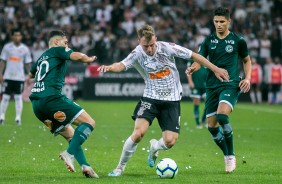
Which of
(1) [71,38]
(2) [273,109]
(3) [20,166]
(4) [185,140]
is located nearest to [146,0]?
(1) [71,38]

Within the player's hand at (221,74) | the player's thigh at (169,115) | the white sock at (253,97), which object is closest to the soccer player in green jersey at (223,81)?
the player's hand at (221,74)

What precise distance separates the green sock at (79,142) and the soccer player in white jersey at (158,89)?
590 millimetres

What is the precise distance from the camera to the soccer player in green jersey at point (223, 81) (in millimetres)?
12156

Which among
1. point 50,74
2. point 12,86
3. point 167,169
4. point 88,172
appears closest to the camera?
point 88,172

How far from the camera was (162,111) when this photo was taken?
11727mm

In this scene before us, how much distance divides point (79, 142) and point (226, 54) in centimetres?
292

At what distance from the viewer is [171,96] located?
11688 mm

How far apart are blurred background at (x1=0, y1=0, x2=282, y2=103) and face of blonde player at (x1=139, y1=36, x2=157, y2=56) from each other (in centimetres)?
2208

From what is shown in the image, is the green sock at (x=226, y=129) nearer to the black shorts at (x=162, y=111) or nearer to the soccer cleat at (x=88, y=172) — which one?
the black shorts at (x=162, y=111)

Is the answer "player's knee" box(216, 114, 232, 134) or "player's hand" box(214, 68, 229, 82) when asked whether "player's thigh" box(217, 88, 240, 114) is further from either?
"player's hand" box(214, 68, 229, 82)

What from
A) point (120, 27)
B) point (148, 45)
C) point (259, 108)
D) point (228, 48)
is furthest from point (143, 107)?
point (120, 27)

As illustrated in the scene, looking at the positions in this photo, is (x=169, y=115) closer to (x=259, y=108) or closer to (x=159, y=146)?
(x=159, y=146)

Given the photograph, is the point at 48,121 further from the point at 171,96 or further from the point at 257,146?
the point at 257,146

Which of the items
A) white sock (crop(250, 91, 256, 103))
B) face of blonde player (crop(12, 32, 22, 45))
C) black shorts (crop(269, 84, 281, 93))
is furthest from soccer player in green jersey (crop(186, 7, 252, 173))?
black shorts (crop(269, 84, 281, 93))
